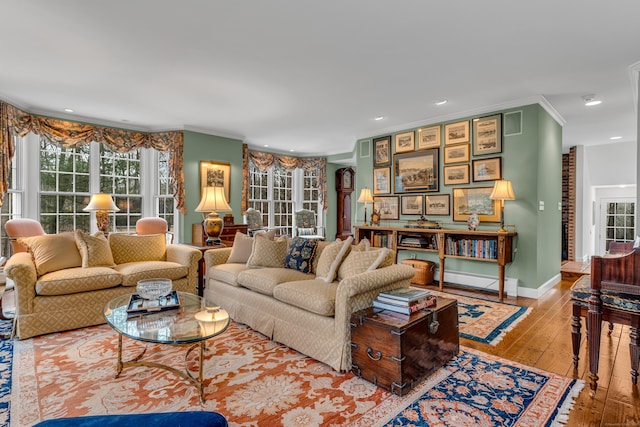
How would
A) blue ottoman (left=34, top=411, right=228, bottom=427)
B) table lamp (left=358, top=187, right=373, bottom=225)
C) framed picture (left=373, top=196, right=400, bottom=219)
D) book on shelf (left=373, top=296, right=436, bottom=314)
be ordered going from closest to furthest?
blue ottoman (left=34, top=411, right=228, bottom=427), book on shelf (left=373, top=296, right=436, bottom=314), framed picture (left=373, top=196, right=400, bottom=219), table lamp (left=358, top=187, right=373, bottom=225)

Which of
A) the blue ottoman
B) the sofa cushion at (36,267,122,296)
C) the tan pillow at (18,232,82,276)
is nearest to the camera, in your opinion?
the blue ottoman

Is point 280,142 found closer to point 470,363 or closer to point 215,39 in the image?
point 215,39

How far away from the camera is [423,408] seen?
1897 mm

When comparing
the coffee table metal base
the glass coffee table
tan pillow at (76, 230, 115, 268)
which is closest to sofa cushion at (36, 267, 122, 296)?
tan pillow at (76, 230, 115, 268)

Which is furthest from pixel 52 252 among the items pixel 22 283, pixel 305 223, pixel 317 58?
pixel 305 223

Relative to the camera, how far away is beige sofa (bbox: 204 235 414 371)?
2.34 m

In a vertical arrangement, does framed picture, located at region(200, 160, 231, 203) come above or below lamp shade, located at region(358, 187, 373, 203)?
above

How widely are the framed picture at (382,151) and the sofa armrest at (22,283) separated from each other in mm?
4934

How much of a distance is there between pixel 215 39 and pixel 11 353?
118 inches

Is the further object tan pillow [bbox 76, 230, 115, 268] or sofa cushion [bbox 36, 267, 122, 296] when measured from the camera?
tan pillow [bbox 76, 230, 115, 268]

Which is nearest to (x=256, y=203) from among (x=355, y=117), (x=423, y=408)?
(x=355, y=117)

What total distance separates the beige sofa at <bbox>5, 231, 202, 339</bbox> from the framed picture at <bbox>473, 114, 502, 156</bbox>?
406cm

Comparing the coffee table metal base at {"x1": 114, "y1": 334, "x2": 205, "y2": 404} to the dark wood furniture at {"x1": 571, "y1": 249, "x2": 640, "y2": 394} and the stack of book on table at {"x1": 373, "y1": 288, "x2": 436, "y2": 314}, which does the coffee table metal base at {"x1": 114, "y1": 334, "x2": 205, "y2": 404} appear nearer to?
the stack of book on table at {"x1": 373, "y1": 288, "x2": 436, "y2": 314}

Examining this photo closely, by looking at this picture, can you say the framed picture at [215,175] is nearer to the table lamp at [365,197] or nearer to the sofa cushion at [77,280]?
the table lamp at [365,197]
